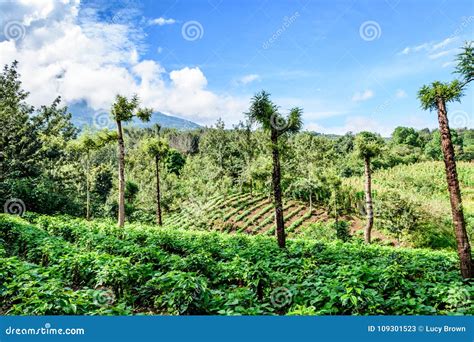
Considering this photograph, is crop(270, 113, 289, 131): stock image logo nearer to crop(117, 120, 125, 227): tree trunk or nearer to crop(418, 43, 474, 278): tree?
crop(418, 43, 474, 278): tree

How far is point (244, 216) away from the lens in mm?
38938

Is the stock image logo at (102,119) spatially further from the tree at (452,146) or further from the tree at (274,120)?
the tree at (452,146)

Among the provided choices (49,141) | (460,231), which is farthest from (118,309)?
(49,141)

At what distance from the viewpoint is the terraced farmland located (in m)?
36.2

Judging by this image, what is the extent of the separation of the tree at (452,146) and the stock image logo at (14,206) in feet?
104

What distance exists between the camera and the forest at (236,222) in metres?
6.70

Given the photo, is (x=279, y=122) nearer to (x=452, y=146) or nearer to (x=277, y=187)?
(x=277, y=187)

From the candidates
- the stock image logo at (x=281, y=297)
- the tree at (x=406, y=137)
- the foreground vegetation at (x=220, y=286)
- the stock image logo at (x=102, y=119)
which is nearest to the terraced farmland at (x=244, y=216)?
the stock image logo at (x=102, y=119)

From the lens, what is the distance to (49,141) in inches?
1662

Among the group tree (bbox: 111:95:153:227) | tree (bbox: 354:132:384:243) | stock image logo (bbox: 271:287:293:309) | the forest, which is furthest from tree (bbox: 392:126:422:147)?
stock image logo (bbox: 271:287:293:309)

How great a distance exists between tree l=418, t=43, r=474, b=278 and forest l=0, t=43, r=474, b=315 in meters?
0.04

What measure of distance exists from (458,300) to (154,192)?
38.9 metres

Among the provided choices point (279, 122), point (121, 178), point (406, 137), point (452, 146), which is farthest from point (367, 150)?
point (406, 137)

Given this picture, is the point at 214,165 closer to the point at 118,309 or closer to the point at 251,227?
the point at 251,227
